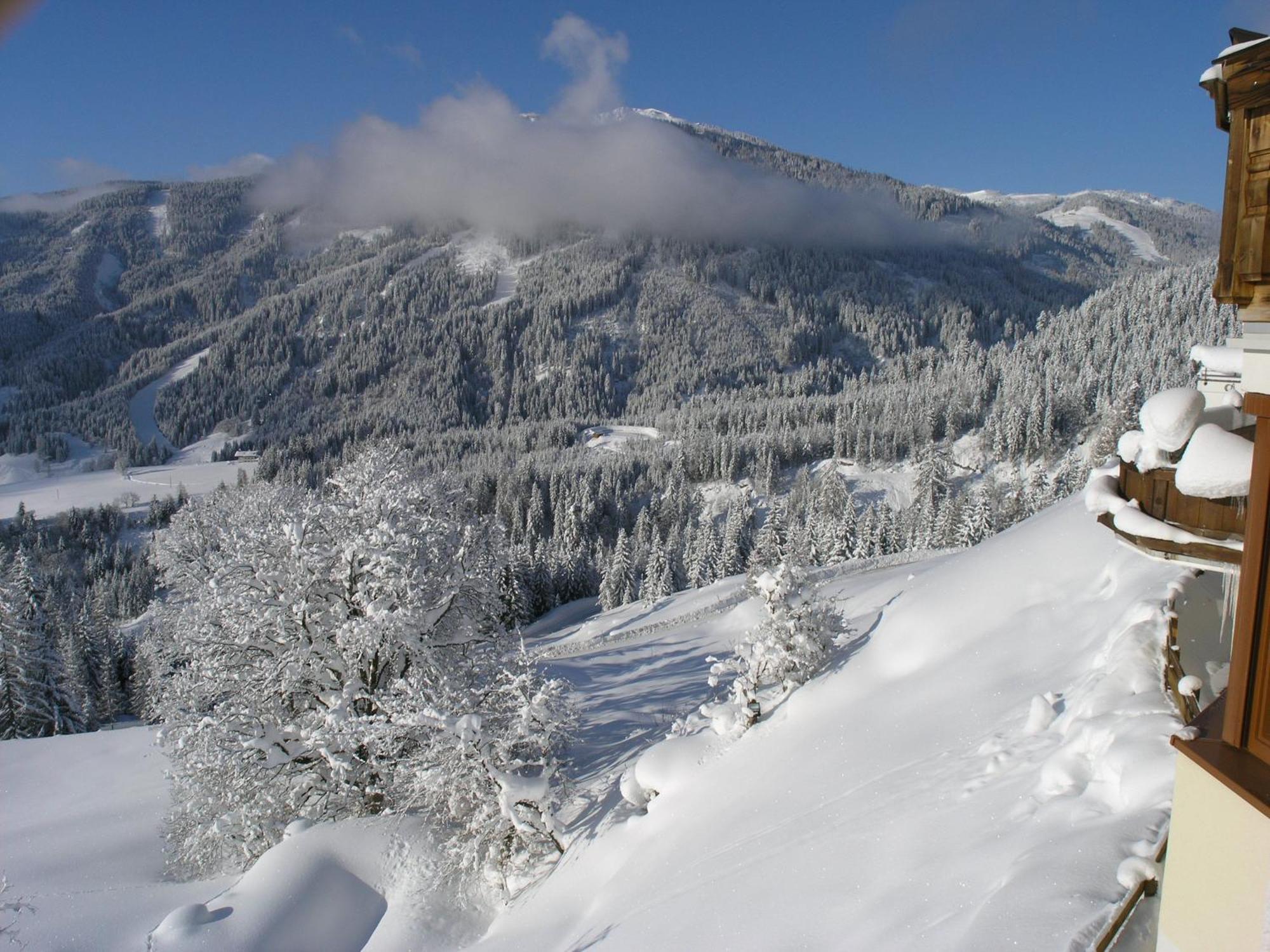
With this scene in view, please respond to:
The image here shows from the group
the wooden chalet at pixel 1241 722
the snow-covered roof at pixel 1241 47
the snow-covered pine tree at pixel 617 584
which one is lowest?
the snow-covered pine tree at pixel 617 584

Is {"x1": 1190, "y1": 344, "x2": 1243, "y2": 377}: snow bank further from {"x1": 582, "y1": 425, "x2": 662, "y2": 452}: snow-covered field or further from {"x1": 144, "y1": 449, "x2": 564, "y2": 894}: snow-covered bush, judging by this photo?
{"x1": 582, "y1": 425, "x2": 662, "y2": 452}: snow-covered field

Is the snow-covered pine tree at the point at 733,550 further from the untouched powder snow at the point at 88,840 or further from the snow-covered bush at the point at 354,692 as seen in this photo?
the snow-covered bush at the point at 354,692

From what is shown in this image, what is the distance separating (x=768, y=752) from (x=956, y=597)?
5.13 m

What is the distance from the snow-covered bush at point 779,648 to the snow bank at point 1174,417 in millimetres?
8720

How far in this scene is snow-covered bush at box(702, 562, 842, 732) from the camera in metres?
15.0

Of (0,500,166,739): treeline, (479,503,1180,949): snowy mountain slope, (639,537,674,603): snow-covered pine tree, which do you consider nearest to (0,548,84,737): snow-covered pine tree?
(0,500,166,739): treeline

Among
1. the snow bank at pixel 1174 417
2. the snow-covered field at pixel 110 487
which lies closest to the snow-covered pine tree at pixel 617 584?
the snow bank at pixel 1174 417

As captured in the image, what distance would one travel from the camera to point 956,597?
1443 centimetres

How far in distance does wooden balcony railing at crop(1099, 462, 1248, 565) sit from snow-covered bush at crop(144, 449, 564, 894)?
10.6 meters

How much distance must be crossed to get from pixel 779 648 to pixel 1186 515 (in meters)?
9.24

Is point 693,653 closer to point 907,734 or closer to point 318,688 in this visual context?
point 318,688

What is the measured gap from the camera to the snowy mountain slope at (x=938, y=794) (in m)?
6.66

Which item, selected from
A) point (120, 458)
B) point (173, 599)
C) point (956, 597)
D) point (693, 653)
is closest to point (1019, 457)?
point (693, 653)

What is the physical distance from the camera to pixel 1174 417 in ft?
22.8
